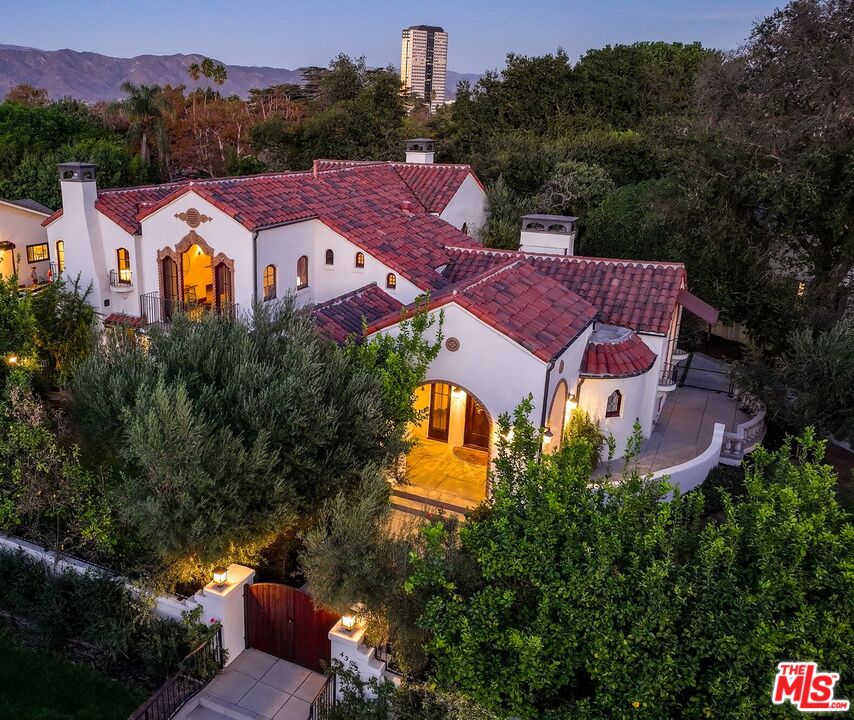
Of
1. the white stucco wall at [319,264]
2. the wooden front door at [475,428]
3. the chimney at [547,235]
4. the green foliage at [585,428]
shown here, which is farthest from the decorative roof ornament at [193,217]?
the green foliage at [585,428]

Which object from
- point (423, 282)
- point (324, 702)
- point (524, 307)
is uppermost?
point (524, 307)

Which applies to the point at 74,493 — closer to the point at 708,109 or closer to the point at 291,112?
the point at 708,109

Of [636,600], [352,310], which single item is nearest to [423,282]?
[352,310]

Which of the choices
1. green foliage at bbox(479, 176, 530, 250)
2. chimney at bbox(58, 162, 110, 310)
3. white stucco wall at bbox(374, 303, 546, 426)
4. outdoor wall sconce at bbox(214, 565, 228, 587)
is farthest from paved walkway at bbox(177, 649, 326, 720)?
green foliage at bbox(479, 176, 530, 250)

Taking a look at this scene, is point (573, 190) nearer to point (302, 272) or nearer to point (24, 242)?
point (302, 272)

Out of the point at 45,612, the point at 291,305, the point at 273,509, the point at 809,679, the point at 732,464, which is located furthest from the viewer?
the point at 732,464

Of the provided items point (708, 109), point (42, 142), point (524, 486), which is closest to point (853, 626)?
point (524, 486)
